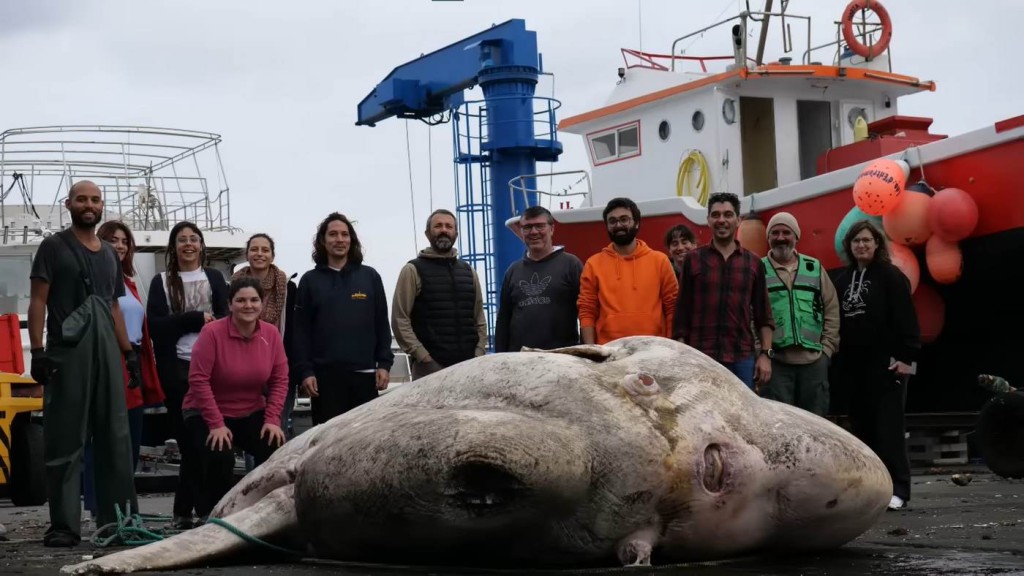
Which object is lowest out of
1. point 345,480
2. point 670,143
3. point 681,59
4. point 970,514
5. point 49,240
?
point 970,514

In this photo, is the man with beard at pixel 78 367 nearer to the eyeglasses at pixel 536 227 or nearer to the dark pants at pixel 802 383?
the eyeglasses at pixel 536 227

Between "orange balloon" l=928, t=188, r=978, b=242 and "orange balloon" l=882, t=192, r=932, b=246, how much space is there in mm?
79

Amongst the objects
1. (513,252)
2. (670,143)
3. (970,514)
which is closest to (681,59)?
(670,143)

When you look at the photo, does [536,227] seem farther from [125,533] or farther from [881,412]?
[125,533]

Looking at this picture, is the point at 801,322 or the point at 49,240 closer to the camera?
the point at 49,240

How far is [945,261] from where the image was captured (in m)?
12.1

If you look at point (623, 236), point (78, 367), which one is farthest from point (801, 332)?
point (78, 367)

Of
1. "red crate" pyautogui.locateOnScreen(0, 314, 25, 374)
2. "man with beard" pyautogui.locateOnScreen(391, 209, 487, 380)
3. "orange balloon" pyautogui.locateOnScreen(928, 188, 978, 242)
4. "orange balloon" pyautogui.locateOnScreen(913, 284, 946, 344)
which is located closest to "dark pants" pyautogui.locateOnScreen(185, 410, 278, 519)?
"man with beard" pyautogui.locateOnScreen(391, 209, 487, 380)

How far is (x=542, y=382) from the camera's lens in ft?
16.3

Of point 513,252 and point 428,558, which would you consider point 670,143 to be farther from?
point 428,558

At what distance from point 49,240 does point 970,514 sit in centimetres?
518

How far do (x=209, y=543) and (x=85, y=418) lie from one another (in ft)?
6.21

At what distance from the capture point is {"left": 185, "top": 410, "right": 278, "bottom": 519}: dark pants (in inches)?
279

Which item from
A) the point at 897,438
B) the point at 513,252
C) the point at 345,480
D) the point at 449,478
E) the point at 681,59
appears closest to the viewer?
the point at 449,478
